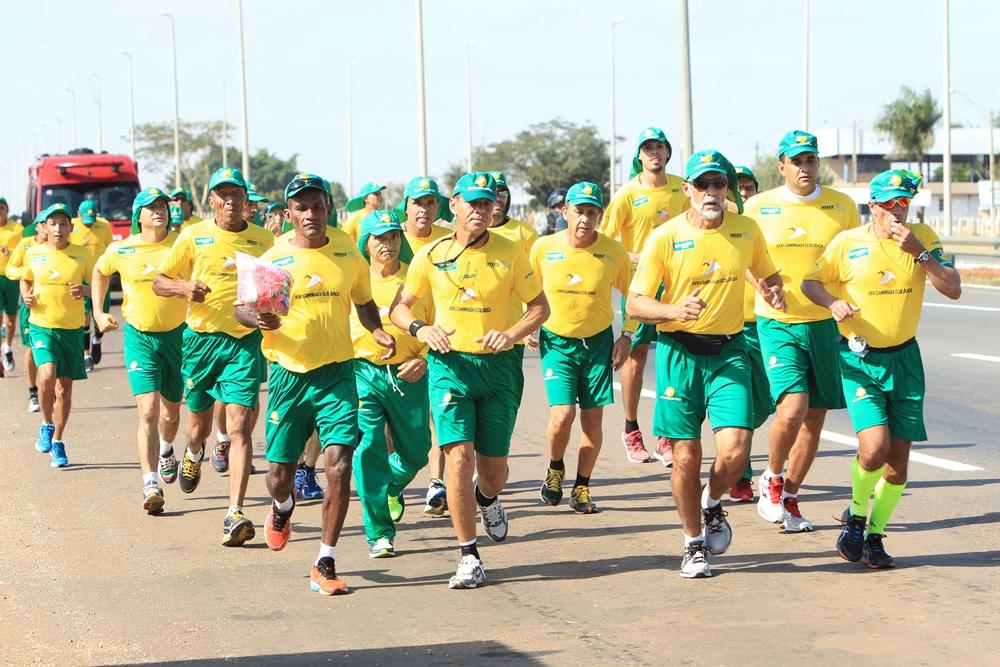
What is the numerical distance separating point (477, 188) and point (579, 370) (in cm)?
238

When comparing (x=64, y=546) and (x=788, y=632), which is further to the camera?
(x=64, y=546)

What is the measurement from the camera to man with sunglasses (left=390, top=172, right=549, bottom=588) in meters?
8.28

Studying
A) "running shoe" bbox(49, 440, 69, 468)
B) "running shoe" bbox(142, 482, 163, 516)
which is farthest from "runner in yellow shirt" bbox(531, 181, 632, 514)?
"running shoe" bbox(49, 440, 69, 468)

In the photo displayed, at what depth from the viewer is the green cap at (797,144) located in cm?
953

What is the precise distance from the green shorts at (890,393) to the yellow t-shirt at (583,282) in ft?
7.62

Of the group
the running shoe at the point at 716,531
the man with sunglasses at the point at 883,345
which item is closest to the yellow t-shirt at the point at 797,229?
the man with sunglasses at the point at 883,345

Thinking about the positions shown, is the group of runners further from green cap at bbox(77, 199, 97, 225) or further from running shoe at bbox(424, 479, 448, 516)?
green cap at bbox(77, 199, 97, 225)

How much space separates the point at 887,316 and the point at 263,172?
115411mm

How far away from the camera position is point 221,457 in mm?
12039

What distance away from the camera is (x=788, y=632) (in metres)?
6.88

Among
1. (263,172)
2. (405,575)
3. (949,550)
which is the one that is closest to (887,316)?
(949,550)

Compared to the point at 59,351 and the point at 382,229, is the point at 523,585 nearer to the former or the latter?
the point at 382,229

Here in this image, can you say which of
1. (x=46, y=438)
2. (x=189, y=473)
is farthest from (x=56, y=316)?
(x=189, y=473)

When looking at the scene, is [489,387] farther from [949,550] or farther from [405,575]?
[949,550]
